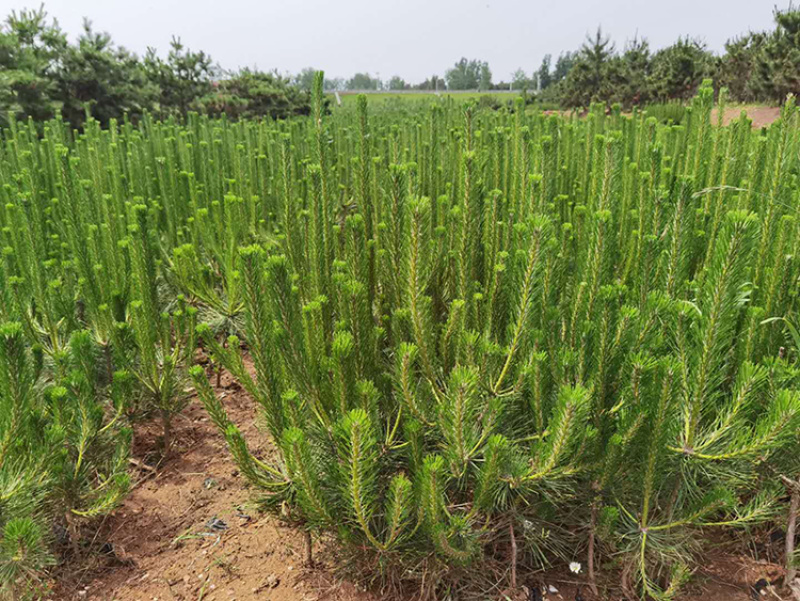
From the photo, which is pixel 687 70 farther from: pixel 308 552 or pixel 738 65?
pixel 308 552

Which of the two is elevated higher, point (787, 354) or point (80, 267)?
point (80, 267)

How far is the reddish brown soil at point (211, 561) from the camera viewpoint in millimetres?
1820

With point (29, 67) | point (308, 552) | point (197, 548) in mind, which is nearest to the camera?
point (308, 552)

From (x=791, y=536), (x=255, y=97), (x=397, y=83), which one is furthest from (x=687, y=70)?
(x=397, y=83)

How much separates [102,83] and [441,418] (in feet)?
40.7

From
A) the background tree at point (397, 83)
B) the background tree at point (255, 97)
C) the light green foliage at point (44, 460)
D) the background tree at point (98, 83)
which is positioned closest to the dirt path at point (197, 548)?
the light green foliage at point (44, 460)

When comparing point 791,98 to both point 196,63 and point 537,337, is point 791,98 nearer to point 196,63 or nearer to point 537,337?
point 537,337

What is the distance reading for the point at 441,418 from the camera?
1568mm

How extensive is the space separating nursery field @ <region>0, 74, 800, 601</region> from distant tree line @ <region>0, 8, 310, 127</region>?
7.33m

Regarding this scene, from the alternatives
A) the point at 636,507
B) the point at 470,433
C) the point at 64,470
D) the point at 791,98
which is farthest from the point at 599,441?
the point at 791,98

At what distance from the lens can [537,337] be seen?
1.63 m

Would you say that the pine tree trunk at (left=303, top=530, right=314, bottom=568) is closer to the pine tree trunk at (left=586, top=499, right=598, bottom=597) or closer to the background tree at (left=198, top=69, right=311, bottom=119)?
the pine tree trunk at (left=586, top=499, right=598, bottom=597)

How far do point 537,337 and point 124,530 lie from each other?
1689 mm

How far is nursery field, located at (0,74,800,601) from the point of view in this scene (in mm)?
1513
